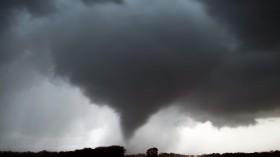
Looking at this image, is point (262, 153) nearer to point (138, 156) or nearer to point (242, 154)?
point (242, 154)

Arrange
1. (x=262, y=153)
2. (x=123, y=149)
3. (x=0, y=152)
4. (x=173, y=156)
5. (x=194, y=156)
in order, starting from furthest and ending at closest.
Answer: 1. (x=173, y=156)
2. (x=194, y=156)
3. (x=262, y=153)
4. (x=123, y=149)
5. (x=0, y=152)

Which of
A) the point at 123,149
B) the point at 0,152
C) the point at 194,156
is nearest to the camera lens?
the point at 0,152

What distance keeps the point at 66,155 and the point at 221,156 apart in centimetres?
2094

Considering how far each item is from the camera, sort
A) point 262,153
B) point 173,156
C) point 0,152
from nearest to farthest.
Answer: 1. point 0,152
2. point 262,153
3. point 173,156

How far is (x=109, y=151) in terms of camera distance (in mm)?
40219

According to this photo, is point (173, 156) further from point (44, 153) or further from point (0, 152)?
point (0, 152)

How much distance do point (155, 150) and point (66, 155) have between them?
46.7 feet

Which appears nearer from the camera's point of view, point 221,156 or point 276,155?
point 276,155

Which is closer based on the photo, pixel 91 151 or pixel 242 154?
pixel 91 151

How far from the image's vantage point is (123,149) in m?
40.7

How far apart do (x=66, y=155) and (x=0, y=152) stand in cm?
755

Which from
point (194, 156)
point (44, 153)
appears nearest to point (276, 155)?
Answer: point (194, 156)

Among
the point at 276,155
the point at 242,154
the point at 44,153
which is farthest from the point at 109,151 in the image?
A: the point at 276,155

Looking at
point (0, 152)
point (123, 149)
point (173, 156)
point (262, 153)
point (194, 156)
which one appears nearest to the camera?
point (0, 152)
